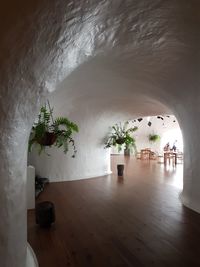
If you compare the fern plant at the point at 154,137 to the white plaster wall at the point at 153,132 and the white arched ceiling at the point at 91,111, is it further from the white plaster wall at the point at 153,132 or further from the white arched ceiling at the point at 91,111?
the white arched ceiling at the point at 91,111

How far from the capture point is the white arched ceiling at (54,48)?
3.97 ft

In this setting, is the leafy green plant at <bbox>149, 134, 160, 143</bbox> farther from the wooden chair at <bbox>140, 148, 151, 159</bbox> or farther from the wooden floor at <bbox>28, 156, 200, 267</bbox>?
the wooden floor at <bbox>28, 156, 200, 267</bbox>

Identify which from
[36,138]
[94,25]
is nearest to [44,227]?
[36,138]

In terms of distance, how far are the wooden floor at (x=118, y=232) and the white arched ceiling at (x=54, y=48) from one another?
35.0 inches

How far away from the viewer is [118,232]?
2.81m

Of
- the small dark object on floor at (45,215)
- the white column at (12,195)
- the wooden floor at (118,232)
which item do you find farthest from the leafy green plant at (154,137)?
the white column at (12,195)

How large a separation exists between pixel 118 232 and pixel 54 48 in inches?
90.9

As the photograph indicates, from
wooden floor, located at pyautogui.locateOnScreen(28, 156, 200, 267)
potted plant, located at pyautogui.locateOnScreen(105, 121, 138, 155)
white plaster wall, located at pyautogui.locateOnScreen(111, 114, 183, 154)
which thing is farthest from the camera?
white plaster wall, located at pyautogui.locateOnScreen(111, 114, 183, 154)

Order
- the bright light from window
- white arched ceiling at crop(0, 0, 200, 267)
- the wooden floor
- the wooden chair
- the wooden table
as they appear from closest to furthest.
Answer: white arched ceiling at crop(0, 0, 200, 267) < the wooden floor < the wooden table < the wooden chair < the bright light from window

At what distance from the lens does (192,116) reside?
3797 millimetres

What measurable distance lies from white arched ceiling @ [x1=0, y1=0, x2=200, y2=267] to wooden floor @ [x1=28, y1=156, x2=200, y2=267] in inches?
35.0

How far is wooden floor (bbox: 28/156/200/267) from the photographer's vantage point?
219 cm

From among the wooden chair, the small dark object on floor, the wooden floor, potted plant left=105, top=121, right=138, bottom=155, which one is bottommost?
the wooden floor

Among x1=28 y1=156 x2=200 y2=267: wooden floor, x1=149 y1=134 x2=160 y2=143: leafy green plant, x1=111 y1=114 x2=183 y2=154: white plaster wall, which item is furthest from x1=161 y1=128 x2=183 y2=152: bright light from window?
x1=28 y1=156 x2=200 y2=267: wooden floor
